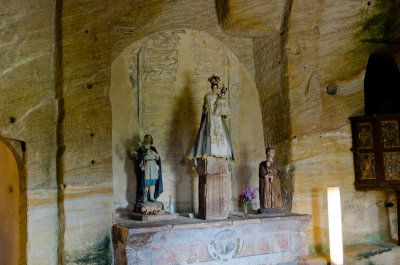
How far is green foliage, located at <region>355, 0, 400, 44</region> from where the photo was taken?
25.1 feet

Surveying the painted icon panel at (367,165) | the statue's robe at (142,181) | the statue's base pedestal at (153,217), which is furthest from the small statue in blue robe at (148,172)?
the painted icon panel at (367,165)

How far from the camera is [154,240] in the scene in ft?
18.0

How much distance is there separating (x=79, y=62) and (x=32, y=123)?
103 cm

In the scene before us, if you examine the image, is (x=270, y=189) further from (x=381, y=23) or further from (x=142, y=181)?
(x=381, y=23)

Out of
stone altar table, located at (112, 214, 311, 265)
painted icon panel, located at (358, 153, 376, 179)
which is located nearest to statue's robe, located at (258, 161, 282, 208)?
stone altar table, located at (112, 214, 311, 265)

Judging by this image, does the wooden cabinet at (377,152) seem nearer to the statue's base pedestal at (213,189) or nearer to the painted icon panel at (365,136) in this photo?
the painted icon panel at (365,136)

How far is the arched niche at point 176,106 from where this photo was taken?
Answer: 6699 millimetres

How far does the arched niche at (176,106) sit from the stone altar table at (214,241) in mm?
1036

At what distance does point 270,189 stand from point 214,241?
1.23 m

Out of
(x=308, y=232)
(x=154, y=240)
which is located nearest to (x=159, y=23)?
(x=154, y=240)

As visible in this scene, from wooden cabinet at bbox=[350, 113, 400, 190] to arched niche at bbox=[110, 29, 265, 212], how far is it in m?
1.70

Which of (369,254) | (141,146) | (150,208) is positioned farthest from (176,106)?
(369,254)

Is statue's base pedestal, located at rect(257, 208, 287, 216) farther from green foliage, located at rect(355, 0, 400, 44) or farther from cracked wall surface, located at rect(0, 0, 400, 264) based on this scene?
green foliage, located at rect(355, 0, 400, 44)

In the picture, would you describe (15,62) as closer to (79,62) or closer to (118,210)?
(79,62)
